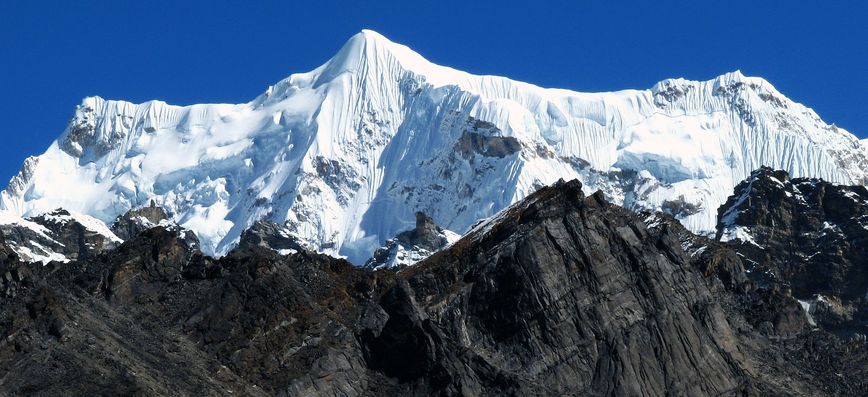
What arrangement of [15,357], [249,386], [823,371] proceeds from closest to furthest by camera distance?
[15,357]
[249,386]
[823,371]

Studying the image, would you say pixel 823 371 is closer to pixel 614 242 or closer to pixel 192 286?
pixel 614 242

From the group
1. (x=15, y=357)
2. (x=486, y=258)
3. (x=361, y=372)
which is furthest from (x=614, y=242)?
(x=15, y=357)

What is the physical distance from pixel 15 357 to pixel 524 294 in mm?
30744

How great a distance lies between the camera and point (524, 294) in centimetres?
13562

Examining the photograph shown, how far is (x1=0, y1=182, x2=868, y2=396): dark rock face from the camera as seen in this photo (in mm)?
126688

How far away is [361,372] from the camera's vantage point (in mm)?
130250

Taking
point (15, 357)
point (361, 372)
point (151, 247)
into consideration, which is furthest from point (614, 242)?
point (15, 357)

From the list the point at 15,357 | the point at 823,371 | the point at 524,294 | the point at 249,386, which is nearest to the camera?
the point at 15,357

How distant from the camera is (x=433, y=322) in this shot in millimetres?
131250

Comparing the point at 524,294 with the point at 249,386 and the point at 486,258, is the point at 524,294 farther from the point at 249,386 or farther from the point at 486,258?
the point at 249,386

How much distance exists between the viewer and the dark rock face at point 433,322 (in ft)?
416

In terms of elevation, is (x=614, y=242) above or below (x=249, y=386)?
above

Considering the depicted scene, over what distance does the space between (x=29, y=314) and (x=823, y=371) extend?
48517 mm

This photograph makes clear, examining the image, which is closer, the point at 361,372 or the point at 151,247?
the point at 361,372
